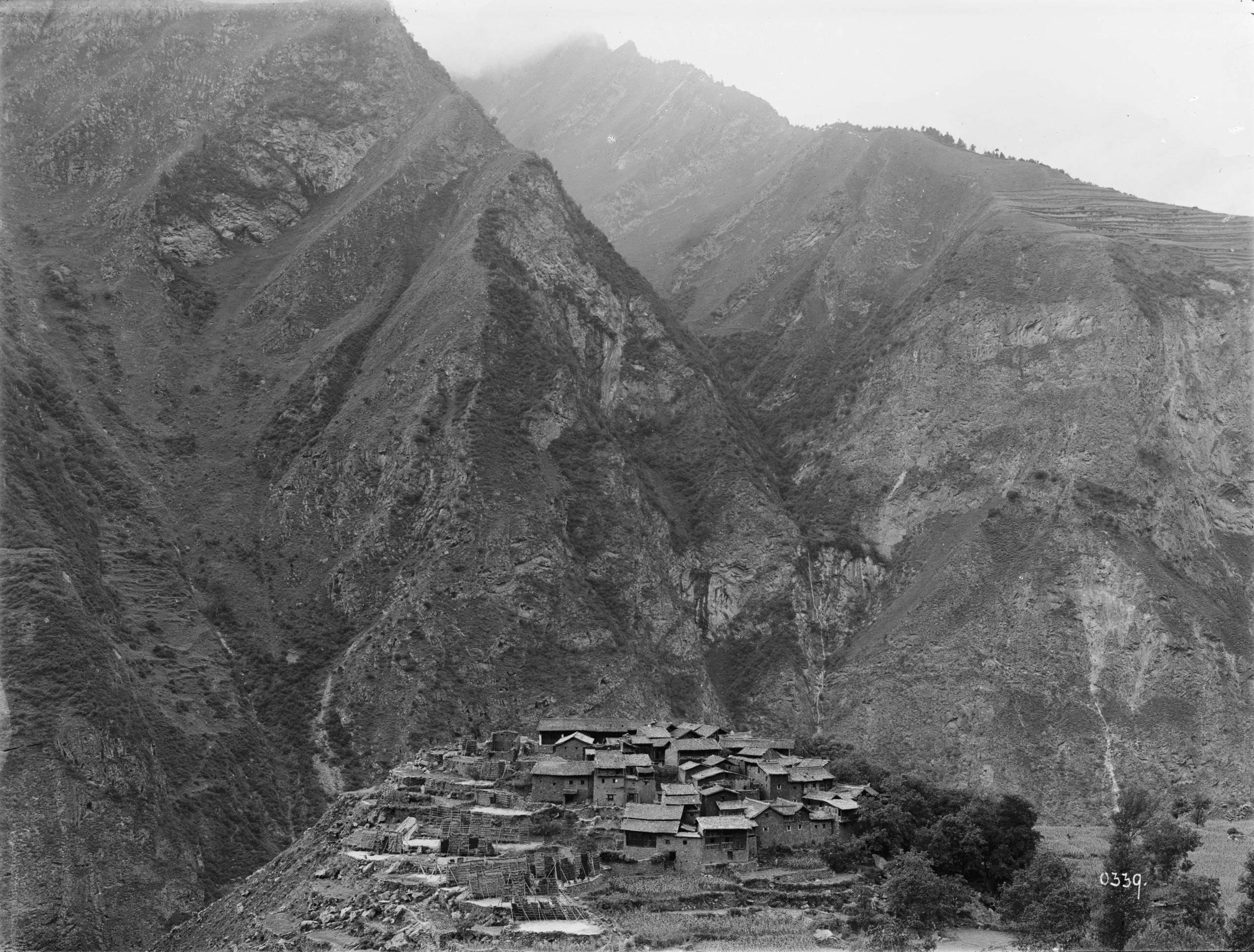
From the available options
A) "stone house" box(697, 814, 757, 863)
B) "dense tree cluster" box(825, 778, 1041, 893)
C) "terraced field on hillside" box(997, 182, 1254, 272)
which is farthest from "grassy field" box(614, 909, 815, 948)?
"terraced field on hillside" box(997, 182, 1254, 272)

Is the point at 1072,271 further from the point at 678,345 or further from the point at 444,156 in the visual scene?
the point at 444,156

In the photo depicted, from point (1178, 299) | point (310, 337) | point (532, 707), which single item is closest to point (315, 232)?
point (310, 337)

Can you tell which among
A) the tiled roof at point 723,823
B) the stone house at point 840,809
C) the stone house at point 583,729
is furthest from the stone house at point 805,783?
the stone house at point 583,729

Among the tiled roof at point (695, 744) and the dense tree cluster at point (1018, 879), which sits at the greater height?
the tiled roof at point (695, 744)

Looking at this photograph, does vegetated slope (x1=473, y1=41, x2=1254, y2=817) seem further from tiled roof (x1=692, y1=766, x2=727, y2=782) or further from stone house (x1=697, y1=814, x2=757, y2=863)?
stone house (x1=697, y1=814, x2=757, y2=863)

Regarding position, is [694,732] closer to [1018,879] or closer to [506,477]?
[1018,879]

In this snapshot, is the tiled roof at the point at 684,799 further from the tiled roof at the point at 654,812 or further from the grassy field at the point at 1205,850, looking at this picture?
the grassy field at the point at 1205,850
